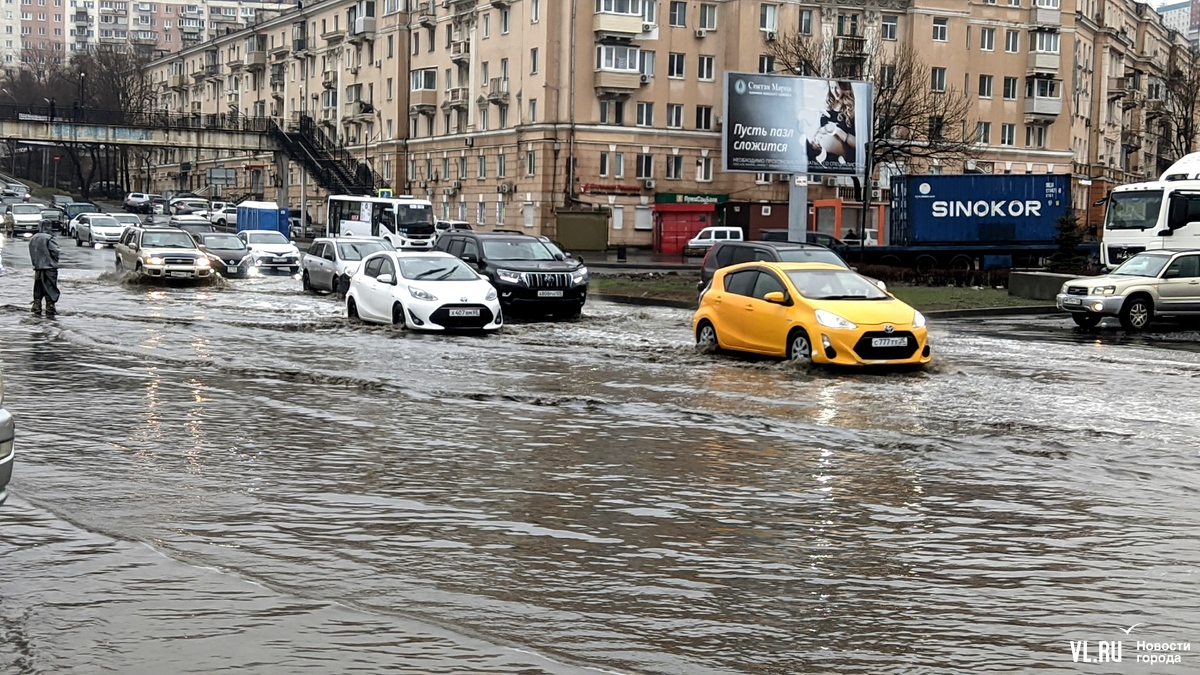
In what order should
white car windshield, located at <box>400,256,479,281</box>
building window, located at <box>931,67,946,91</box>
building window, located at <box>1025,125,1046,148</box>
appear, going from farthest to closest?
1. building window, located at <box>1025,125,1046,148</box>
2. building window, located at <box>931,67,946,91</box>
3. white car windshield, located at <box>400,256,479,281</box>

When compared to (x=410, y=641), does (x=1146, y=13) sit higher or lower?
higher

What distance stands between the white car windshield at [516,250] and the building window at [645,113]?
4667 centimetres

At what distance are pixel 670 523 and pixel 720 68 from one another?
69053 millimetres

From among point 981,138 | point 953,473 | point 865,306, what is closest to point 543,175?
point 981,138

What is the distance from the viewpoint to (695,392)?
608 inches

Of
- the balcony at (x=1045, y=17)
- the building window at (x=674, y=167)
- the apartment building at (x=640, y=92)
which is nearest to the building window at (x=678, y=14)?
the apartment building at (x=640, y=92)

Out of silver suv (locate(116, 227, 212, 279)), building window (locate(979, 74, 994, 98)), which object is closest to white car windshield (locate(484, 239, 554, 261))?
silver suv (locate(116, 227, 212, 279))

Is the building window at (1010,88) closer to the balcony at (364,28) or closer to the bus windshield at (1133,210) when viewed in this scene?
the balcony at (364,28)

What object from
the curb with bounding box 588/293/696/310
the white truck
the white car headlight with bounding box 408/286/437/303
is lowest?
the curb with bounding box 588/293/696/310

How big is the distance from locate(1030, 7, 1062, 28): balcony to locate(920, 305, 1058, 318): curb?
5495 cm

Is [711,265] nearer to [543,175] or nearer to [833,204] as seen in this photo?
[833,204]

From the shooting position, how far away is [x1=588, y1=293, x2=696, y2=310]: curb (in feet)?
106

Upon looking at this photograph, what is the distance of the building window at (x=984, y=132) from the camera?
266ft

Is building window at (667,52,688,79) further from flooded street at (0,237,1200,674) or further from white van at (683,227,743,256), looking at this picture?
flooded street at (0,237,1200,674)
